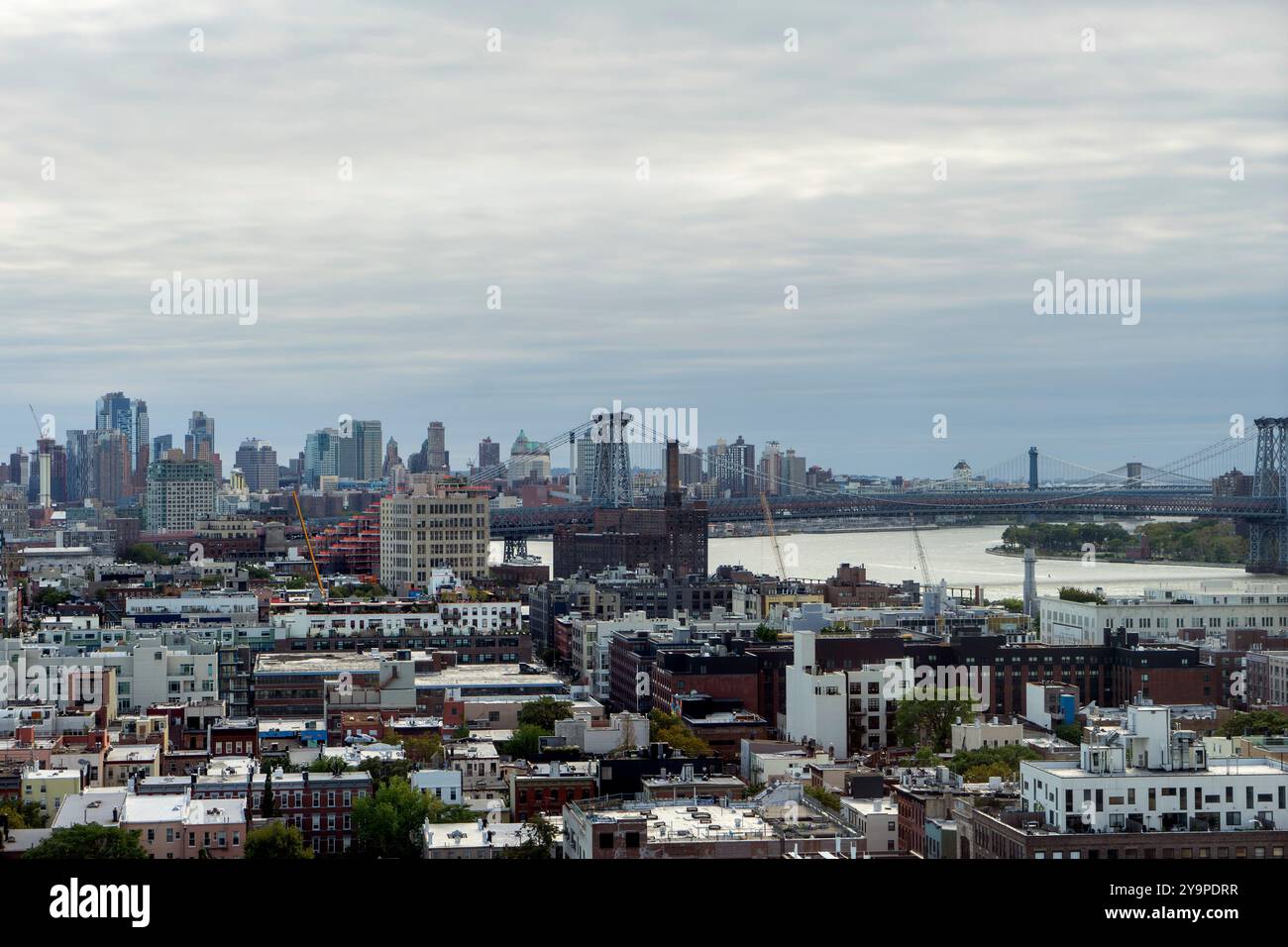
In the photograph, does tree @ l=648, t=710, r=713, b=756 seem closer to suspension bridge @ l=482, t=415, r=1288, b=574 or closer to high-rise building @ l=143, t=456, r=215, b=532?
suspension bridge @ l=482, t=415, r=1288, b=574

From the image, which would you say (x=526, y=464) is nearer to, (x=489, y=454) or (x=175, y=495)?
(x=489, y=454)

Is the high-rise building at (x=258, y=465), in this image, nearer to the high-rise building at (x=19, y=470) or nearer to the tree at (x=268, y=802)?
the high-rise building at (x=19, y=470)

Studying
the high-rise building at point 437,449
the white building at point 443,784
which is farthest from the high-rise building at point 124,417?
the white building at point 443,784

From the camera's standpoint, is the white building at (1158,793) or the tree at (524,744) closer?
the white building at (1158,793)

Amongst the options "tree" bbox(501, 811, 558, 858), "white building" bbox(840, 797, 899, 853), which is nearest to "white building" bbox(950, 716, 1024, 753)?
"white building" bbox(840, 797, 899, 853)
